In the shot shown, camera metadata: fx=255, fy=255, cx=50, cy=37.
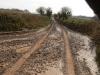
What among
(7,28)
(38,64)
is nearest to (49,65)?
(38,64)

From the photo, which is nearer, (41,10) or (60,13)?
(60,13)

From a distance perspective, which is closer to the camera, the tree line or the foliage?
the tree line

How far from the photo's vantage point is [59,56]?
1725cm

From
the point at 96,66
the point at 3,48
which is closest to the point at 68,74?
the point at 96,66

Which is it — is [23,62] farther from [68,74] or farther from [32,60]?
[68,74]

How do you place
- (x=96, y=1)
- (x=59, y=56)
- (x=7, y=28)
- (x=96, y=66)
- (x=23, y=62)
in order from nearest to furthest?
1. (x=96, y=1)
2. (x=23, y=62)
3. (x=96, y=66)
4. (x=59, y=56)
5. (x=7, y=28)

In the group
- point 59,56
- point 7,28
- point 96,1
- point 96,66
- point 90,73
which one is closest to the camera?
point 96,1

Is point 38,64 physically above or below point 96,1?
below

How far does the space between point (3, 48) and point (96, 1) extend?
17.1m

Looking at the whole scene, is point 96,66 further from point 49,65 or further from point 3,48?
point 3,48

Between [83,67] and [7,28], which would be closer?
[83,67]

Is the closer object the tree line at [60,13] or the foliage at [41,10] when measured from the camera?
the tree line at [60,13]

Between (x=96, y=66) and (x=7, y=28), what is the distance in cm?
2107

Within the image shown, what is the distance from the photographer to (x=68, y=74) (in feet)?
39.5
